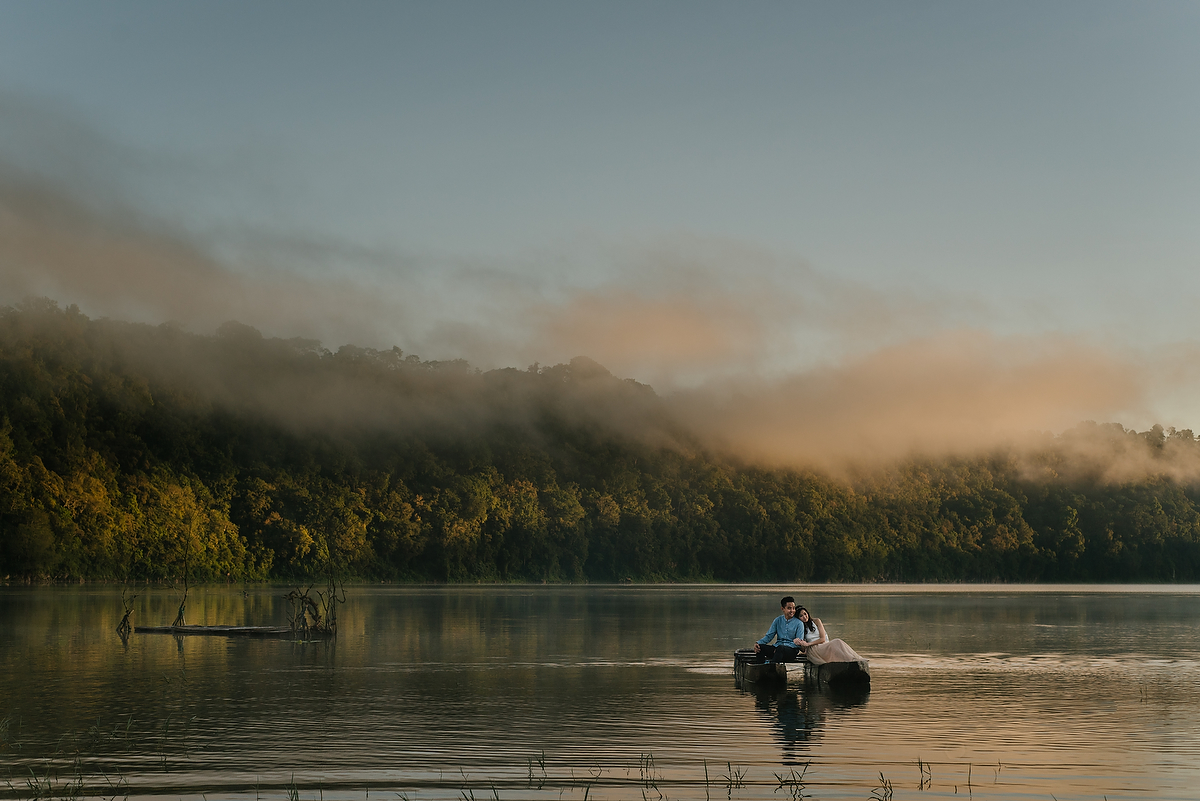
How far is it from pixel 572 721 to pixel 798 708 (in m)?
4.89

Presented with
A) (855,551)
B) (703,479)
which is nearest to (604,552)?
(703,479)

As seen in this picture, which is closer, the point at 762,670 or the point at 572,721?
the point at 572,721

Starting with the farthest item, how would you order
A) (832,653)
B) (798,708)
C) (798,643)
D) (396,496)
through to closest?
(396,496), (798,643), (832,653), (798,708)

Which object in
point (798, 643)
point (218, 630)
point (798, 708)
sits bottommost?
point (798, 708)

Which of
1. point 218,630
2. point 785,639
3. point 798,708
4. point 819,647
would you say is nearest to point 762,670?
point 785,639

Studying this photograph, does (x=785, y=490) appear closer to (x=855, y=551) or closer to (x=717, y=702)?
(x=855, y=551)

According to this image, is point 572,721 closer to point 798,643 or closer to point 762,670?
point 762,670

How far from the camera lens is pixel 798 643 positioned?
28703mm

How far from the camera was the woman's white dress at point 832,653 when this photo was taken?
2769cm

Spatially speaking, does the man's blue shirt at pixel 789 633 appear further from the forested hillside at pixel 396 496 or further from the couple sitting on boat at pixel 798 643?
the forested hillside at pixel 396 496

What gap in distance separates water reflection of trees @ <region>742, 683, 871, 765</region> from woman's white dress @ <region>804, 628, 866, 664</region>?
25.8 inches

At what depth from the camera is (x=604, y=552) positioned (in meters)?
170

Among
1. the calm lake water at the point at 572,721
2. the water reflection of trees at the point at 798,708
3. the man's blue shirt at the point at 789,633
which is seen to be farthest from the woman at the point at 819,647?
the calm lake water at the point at 572,721

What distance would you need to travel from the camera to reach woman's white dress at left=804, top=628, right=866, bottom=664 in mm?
27688
